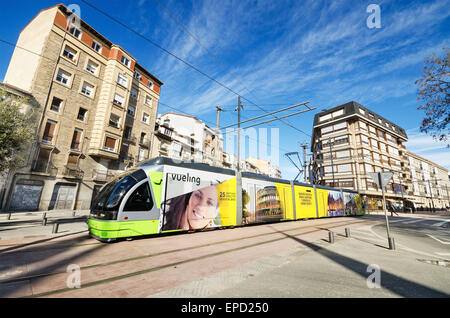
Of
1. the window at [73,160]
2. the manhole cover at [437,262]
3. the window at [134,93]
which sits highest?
the window at [134,93]

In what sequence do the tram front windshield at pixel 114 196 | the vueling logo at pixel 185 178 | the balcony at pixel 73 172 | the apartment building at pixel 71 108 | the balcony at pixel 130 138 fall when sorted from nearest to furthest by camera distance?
the tram front windshield at pixel 114 196, the vueling logo at pixel 185 178, the apartment building at pixel 71 108, the balcony at pixel 73 172, the balcony at pixel 130 138

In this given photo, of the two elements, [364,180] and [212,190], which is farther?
[364,180]

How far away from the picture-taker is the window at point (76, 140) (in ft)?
60.7

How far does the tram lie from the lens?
6254 mm

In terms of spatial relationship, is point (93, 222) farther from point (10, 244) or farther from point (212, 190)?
point (212, 190)

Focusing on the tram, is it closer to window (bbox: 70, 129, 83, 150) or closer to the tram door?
the tram door

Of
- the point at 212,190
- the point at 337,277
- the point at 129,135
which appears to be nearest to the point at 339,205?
the point at 212,190

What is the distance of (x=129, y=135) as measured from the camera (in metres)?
23.4

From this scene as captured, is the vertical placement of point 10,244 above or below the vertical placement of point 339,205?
below

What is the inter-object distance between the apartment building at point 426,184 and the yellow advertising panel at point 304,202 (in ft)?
160

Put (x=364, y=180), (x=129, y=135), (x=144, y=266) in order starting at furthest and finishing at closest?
(x=364, y=180), (x=129, y=135), (x=144, y=266)

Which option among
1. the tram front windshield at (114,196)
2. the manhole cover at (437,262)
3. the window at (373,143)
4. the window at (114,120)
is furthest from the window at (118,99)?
the window at (373,143)

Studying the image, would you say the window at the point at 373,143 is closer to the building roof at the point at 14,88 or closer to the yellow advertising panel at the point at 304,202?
the yellow advertising panel at the point at 304,202
